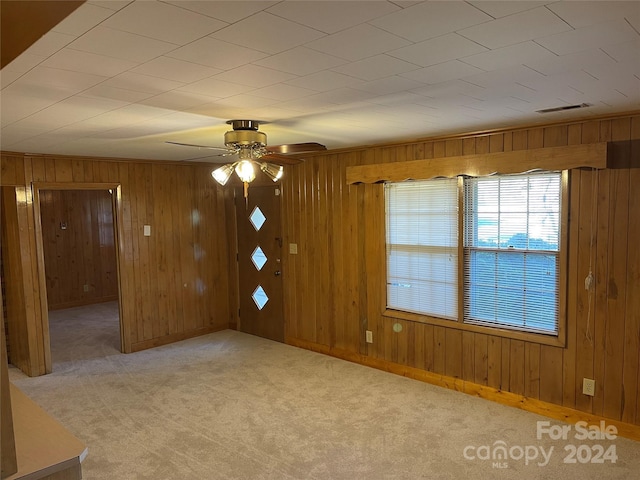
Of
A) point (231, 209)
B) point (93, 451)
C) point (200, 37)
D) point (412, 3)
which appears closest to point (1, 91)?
point (200, 37)

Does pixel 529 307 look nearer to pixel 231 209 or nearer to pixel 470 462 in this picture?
pixel 470 462

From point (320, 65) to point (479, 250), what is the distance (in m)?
2.60

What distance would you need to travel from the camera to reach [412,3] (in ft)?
4.45

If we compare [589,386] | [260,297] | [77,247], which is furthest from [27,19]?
[77,247]

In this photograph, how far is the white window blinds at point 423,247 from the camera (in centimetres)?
415

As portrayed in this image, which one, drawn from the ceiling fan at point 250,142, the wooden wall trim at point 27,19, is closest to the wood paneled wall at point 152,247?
the ceiling fan at point 250,142

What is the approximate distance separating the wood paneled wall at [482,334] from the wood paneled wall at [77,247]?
4.13 metres

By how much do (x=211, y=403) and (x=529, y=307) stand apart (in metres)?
2.79

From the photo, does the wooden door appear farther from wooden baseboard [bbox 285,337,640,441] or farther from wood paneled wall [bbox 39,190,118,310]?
wood paneled wall [bbox 39,190,118,310]

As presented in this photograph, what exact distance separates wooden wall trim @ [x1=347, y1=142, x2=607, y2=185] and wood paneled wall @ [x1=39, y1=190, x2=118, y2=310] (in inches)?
205

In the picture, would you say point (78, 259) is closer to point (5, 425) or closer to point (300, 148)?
point (300, 148)

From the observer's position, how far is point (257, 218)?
5.92 meters

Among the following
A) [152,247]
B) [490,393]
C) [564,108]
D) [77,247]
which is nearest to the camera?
[564,108]
